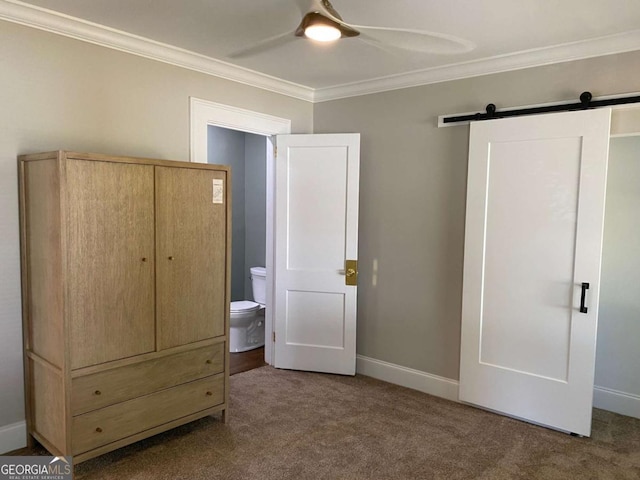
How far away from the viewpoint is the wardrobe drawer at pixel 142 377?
7.94ft

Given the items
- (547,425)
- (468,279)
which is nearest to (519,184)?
(468,279)

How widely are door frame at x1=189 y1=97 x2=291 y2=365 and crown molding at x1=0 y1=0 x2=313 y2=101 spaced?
0.24 meters

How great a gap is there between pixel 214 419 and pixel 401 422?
4.15 ft

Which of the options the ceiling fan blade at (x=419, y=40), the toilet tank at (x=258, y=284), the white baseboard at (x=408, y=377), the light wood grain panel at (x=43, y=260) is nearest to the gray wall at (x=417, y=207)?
the white baseboard at (x=408, y=377)

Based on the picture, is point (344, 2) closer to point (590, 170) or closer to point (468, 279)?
point (590, 170)

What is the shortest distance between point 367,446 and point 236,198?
3.41m

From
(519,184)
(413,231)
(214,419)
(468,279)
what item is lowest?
(214,419)

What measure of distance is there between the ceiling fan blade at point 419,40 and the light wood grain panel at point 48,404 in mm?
2551

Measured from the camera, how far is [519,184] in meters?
3.13

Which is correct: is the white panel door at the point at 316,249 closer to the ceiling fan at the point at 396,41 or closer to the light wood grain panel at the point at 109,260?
the ceiling fan at the point at 396,41

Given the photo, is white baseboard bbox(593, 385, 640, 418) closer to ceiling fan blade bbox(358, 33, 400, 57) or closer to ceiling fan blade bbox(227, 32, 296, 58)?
ceiling fan blade bbox(358, 33, 400, 57)

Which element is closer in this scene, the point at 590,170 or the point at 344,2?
the point at 344,2

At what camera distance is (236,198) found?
17.9 feet

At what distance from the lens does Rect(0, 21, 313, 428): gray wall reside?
8.45 ft
